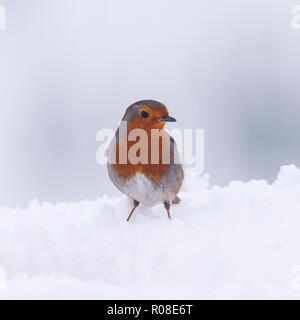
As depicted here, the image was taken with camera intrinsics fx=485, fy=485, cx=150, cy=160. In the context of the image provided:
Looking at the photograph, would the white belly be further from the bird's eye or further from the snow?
the bird's eye

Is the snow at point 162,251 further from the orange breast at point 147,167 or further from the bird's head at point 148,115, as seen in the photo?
the bird's head at point 148,115

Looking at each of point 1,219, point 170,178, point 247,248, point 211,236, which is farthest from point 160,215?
point 1,219

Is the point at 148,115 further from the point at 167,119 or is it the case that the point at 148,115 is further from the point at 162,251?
the point at 162,251

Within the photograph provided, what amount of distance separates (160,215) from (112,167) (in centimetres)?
44

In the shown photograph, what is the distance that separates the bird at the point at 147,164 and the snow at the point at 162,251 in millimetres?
159

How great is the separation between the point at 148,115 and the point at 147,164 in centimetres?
30

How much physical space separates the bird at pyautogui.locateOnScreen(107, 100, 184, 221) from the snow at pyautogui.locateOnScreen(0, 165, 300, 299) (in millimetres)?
159

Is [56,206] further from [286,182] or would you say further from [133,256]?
[286,182]

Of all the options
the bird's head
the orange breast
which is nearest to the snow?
the orange breast

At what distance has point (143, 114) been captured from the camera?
294cm

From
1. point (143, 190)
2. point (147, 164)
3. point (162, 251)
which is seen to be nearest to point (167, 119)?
point (147, 164)

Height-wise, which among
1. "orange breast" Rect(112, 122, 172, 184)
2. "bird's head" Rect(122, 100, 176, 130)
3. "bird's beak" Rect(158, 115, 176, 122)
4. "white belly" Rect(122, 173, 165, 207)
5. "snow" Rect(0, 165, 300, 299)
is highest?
"bird's head" Rect(122, 100, 176, 130)

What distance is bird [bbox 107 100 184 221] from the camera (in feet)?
9.64

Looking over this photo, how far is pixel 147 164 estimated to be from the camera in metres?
2.98
